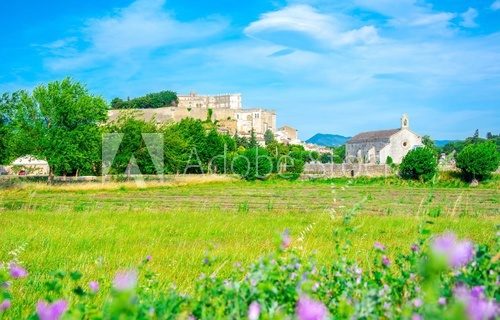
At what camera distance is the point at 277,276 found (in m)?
2.26

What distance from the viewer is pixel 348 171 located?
65.1 meters

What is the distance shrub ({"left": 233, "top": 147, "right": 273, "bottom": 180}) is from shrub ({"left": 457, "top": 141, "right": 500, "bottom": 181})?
20.6 metres

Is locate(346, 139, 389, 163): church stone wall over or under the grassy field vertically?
over

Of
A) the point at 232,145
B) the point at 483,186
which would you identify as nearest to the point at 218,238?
the point at 483,186

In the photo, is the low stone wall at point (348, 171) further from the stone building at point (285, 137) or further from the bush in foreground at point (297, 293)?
the stone building at point (285, 137)

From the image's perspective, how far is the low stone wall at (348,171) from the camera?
61.7 meters

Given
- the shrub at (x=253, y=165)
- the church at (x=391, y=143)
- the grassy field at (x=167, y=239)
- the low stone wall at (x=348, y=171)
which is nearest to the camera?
the grassy field at (x=167, y=239)

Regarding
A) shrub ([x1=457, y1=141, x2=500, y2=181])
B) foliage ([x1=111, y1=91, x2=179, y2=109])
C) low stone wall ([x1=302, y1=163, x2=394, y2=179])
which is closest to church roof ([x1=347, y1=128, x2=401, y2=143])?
low stone wall ([x1=302, y1=163, x2=394, y2=179])

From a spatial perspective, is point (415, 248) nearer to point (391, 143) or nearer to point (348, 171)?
point (348, 171)

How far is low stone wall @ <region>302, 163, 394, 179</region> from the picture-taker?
61.7 meters

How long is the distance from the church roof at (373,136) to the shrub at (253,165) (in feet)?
129

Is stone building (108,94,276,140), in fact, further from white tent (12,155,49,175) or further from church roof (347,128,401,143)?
white tent (12,155,49,175)

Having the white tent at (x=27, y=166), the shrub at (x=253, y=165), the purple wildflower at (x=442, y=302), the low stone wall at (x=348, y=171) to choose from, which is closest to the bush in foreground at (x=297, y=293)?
the purple wildflower at (x=442, y=302)

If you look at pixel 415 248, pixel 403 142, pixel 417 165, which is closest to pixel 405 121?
pixel 403 142
